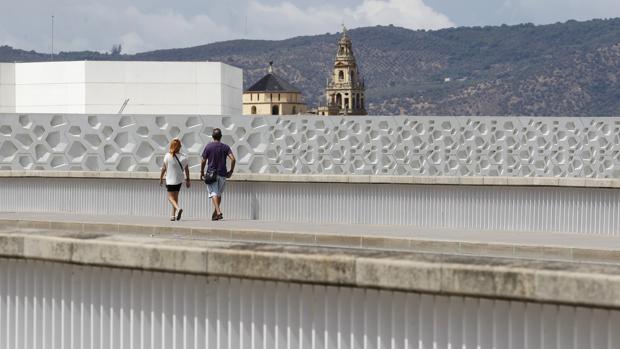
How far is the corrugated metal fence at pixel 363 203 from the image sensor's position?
23250 mm

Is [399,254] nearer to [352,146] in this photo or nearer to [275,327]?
[275,327]

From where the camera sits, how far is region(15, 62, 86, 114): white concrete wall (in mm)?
46531

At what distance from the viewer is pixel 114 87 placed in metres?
46.2

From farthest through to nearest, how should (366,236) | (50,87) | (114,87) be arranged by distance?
(50,87)
(114,87)
(366,236)

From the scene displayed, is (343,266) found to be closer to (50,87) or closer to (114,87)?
(114,87)

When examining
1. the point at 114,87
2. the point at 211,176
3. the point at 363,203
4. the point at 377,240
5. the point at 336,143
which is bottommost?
the point at 377,240

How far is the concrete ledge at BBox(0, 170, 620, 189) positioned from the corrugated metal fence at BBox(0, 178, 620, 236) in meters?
0.11

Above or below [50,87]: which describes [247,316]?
below

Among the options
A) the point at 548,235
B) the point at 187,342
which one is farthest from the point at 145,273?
the point at 548,235

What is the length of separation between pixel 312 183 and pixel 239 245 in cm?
1729

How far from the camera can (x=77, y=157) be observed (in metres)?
28.4

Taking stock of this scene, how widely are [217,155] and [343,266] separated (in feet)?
49.4

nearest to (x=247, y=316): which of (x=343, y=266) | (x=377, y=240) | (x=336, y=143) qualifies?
(x=343, y=266)

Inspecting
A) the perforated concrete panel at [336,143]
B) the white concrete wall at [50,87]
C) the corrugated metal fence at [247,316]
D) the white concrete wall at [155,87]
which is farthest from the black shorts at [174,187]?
the white concrete wall at [50,87]
